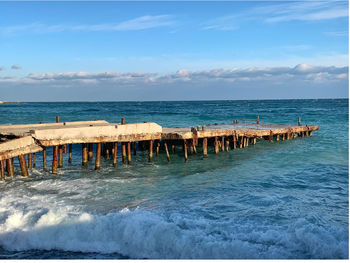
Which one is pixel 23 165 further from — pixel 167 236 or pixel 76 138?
pixel 167 236

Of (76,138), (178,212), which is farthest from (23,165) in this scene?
(178,212)

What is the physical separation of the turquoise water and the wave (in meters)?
0.03

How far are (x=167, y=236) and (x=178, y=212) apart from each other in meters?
2.19

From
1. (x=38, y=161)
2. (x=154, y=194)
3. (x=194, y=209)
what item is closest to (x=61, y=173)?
(x=38, y=161)

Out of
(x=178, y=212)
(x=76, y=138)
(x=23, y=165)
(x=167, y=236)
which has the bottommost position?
(x=167, y=236)

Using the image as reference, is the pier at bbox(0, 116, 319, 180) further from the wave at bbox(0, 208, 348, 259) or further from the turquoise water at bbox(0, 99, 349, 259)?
the wave at bbox(0, 208, 348, 259)

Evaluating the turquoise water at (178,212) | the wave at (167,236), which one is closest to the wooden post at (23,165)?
the turquoise water at (178,212)

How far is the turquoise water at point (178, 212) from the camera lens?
11.3 metres

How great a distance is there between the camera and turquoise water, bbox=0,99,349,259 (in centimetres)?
1130

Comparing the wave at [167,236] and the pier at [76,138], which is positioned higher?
the pier at [76,138]

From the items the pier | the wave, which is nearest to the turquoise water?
the wave

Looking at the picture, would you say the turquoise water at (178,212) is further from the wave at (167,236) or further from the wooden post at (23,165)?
the wooden post at (23,165)

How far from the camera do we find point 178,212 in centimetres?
1395

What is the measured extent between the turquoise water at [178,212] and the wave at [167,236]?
3 centimetres
